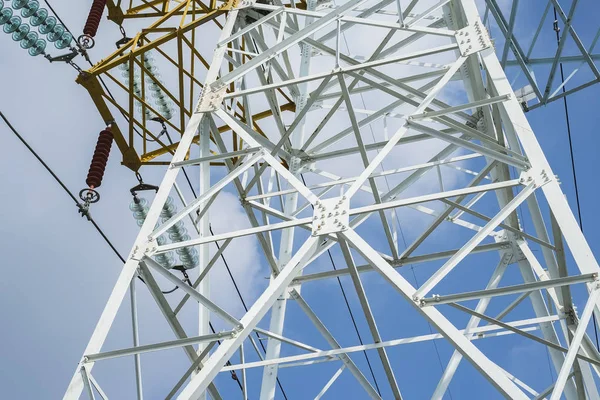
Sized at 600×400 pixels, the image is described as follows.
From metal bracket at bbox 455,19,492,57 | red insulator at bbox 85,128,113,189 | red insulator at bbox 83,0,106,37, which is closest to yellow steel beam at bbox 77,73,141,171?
red insulator at bbox 85,128,113,189

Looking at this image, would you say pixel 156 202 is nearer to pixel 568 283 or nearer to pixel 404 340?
pixel 404 340

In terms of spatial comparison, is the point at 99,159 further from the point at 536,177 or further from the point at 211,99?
the point at 536,177

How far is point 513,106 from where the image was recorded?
32.7 ft

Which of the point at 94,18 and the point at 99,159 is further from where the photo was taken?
the point at 94,18

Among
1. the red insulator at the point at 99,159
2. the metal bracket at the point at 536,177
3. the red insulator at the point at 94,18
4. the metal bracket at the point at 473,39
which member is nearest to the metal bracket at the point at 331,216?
A: the metal bracket at the point at 536,177

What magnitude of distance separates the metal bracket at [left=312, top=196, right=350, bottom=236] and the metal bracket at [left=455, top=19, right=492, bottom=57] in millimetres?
2767

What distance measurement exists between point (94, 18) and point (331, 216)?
750 cm

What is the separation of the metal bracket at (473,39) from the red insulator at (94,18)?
673 centimetres

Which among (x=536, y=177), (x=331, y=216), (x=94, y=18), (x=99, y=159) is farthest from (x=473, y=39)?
(x=94, y=18)

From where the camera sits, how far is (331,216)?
30.7 feet

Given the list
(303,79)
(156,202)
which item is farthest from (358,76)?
(156,202)

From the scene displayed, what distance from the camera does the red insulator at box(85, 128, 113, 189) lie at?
13273 mm

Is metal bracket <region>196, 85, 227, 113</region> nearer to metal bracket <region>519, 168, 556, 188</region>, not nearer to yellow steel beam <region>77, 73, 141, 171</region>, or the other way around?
yellow steel beam <region>77, 73, 141, 171</region>

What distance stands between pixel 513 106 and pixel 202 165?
411cm
